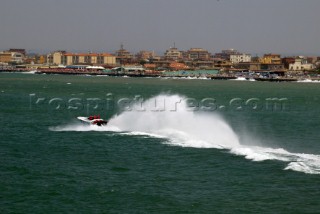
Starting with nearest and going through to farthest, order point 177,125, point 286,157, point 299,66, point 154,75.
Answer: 1. point 286,157
2. point 177,125
3. point 154,75
4. point 299,66

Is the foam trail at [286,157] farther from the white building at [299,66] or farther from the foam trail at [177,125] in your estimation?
the white building at [299,66]

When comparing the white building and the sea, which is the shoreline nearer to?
the white building

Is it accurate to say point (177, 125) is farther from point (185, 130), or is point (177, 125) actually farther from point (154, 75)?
point (154, 75)

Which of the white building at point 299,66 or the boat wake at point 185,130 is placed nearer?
the boat wake at point 185,130

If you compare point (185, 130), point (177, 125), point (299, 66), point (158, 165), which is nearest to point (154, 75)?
point (299, 66)

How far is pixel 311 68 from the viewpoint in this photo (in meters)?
171

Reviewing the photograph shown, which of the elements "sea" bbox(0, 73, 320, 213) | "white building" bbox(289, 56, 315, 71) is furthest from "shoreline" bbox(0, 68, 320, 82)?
"sea" bbox(0, 73, 320, 213)

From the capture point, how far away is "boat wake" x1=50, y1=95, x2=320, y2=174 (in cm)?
2273

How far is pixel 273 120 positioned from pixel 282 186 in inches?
833

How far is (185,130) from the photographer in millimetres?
30469

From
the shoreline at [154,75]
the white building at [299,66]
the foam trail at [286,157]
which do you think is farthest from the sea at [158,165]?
the white building at [299,66]

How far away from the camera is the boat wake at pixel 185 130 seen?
22.7 meters

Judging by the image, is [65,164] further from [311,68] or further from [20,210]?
[311,68]

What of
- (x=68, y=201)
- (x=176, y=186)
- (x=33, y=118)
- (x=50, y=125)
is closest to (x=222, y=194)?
(x=176, y=186)
